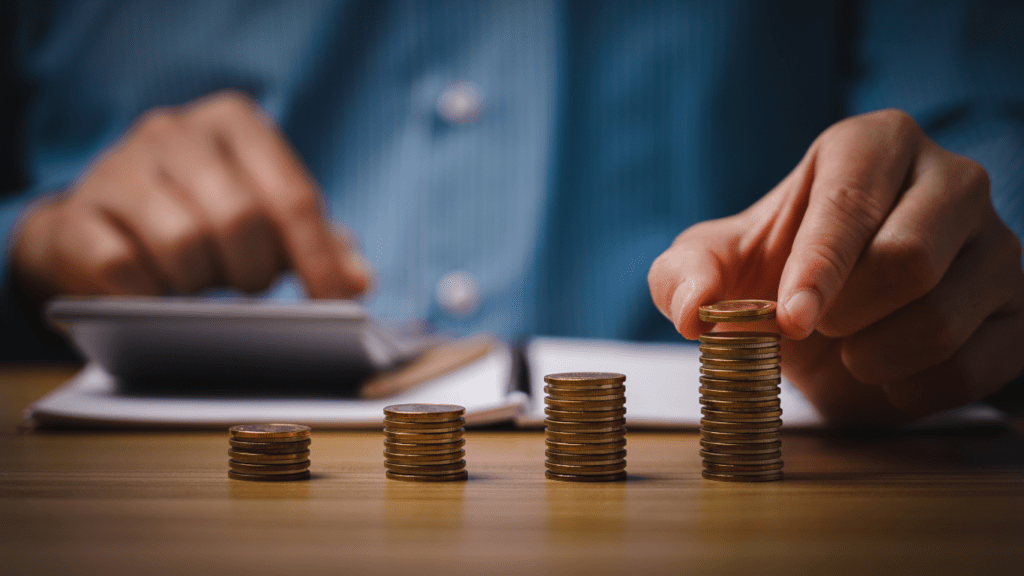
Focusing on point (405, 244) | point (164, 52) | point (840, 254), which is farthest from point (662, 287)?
point (164, 52)

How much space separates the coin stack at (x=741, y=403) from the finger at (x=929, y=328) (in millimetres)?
209

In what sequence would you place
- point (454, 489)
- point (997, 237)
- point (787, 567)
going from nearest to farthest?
point (787, 567) < point (454, 489) < point (997, 237)

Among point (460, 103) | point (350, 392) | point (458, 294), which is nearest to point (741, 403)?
point (350, 392)

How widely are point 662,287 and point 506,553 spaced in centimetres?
42

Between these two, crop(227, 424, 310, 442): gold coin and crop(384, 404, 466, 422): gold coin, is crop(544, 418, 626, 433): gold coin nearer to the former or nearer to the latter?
crop(384, 404, 466, 422): gold coin

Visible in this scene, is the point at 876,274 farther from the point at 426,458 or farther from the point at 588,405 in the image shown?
the point at 426,458

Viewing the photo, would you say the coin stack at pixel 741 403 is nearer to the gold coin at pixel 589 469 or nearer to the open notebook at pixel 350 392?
the gold coin at pixel 589 469

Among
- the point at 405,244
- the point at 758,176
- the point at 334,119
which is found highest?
the point at 334,119

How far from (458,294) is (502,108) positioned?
561mm

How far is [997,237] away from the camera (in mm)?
976

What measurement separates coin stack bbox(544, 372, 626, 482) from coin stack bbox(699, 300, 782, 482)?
0.08 m

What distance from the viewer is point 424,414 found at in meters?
0.76

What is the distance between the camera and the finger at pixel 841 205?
29.2 inches

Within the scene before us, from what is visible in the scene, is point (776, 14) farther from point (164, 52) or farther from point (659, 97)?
point (164, 52)
